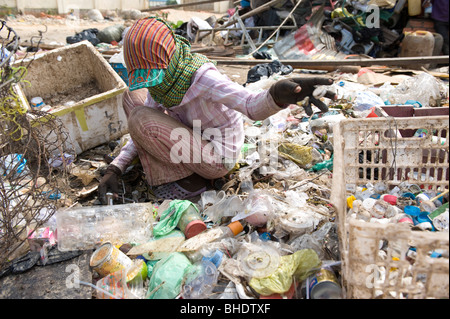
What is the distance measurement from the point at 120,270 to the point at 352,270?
116cm

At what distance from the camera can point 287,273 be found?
179 centimetres

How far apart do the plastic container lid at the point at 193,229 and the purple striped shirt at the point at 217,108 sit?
25.4 inches

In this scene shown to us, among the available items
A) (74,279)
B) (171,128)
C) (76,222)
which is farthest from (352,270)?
(76,222)

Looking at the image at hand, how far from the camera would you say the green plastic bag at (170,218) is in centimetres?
235

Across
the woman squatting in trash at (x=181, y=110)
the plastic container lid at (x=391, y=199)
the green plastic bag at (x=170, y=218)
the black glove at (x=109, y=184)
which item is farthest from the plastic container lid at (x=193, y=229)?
the plastic container lid at (x=391, y=199)

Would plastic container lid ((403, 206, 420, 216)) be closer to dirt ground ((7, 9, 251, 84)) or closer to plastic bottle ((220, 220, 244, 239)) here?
plastic bottle ((220, 220, 244, 239))

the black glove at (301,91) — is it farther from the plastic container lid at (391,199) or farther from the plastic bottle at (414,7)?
the plastic bottle at (414,7)

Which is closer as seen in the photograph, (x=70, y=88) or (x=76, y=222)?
(x=76, y=222)

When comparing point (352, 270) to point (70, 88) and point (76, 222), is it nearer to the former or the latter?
point (76, 222)

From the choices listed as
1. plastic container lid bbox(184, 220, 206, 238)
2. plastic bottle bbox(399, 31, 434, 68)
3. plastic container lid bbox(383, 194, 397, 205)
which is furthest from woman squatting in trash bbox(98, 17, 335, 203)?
plastic bottle bbox(399, 31, 434, 68)

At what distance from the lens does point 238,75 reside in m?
6.12

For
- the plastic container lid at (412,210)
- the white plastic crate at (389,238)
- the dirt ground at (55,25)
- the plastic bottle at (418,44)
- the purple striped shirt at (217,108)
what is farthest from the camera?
the dirt ground at (55,25)
